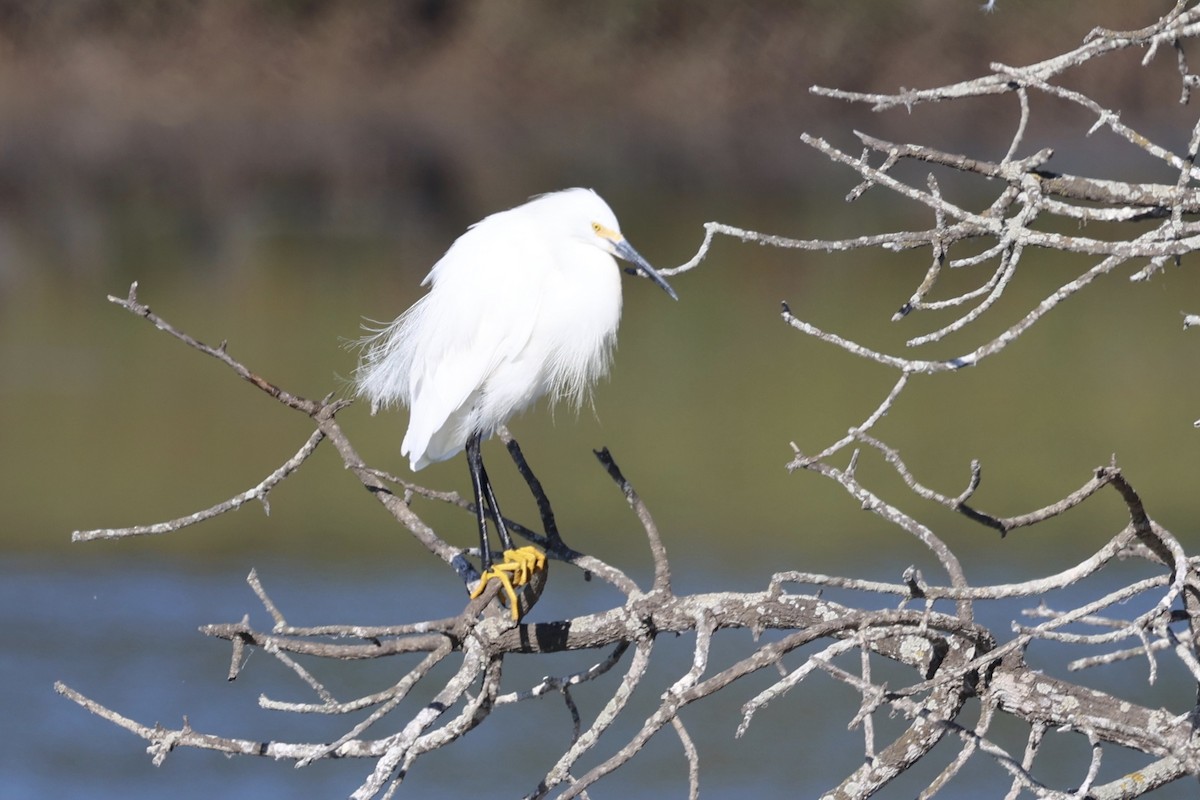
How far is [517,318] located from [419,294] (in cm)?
786

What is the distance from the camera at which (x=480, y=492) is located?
2.85m

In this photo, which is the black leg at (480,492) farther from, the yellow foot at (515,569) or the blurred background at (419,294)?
the blurred background at (419,294)

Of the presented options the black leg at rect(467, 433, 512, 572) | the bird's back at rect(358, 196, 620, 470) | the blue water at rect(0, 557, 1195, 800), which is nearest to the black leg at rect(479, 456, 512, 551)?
the black leg at rect(467, 433, 512, 572)

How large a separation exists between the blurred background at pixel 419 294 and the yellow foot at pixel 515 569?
57 cm

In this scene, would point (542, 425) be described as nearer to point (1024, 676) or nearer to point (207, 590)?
point (207, 590)

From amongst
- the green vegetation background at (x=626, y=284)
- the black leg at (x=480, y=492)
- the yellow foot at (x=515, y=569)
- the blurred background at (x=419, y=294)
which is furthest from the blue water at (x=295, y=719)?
the yellow foot at (x=515, y=569)

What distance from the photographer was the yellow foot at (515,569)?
2.46 meters

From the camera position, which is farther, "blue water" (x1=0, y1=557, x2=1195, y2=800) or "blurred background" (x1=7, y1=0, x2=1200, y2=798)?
"blurred background" (x1=7, y1=0, x2=1200, y2=798)

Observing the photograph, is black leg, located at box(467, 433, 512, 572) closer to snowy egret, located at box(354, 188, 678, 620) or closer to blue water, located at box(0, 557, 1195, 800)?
snowy egret, located at box(354, 188, 678, 620)

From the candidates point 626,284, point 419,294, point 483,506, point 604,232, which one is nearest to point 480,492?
point 483,506

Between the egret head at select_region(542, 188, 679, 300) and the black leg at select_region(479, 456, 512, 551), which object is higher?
the egret head at select_region(542, 188, 679, 300)

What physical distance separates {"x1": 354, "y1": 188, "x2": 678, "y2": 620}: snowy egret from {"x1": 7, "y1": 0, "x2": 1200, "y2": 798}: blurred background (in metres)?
0.23

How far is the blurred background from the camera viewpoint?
5.85 metres

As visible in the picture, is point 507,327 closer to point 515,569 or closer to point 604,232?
point 604,232
